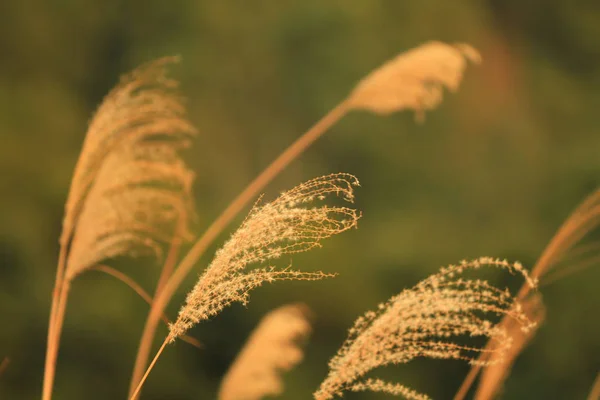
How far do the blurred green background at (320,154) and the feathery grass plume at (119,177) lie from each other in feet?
7.13

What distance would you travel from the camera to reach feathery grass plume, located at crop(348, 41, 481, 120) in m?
1.49

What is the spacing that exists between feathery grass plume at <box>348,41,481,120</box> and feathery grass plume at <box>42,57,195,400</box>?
15.3 inches

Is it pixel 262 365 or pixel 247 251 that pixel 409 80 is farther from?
pixel 247 251

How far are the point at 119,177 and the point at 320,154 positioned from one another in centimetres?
386

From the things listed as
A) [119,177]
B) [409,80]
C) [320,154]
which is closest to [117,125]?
[119,177]

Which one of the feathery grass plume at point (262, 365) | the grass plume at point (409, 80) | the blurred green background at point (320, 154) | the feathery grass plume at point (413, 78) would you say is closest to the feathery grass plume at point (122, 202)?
the grass plume at point (409, 80)

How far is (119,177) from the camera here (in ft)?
4.23

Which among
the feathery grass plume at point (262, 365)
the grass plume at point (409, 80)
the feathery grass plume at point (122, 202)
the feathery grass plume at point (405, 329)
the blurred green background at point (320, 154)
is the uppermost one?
the blurred green background at point (320, 154)

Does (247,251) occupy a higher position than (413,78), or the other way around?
(413,78)

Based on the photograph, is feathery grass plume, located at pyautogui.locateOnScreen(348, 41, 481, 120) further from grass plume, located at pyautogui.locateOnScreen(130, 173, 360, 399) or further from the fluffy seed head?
grass plume, located at pyautogui.locateOnScreen(130, 173, 360, 399)

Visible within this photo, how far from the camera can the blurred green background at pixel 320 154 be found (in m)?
3.56

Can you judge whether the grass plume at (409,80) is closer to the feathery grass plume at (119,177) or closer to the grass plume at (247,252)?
the feathery grass plume at (119,177)

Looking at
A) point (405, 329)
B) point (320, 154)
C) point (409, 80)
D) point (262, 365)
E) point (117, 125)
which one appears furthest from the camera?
point (320, 154)

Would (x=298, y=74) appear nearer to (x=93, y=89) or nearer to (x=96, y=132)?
(x=93, y=89)
